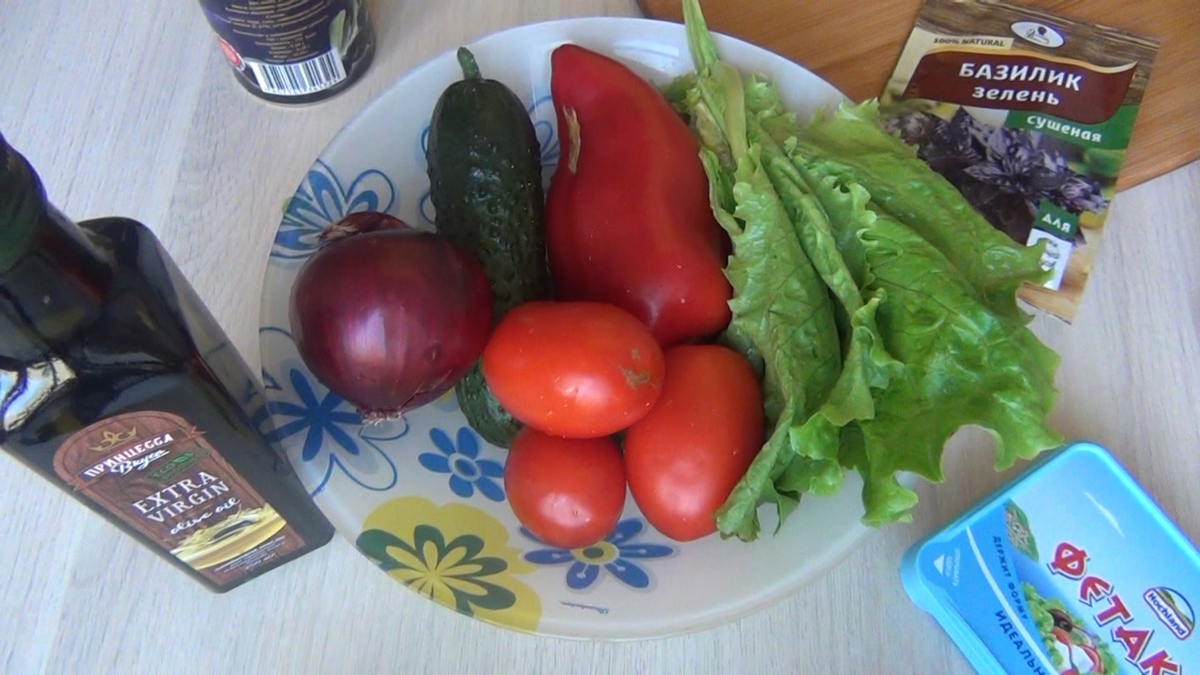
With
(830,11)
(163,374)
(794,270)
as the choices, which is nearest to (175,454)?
(163,374)

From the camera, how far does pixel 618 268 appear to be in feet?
2.04

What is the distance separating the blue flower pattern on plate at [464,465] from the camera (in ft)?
2.03

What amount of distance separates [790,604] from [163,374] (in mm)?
451

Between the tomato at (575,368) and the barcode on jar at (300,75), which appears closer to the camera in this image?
the tomato at (575,368)

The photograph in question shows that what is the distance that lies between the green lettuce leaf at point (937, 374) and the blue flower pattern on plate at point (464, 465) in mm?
246

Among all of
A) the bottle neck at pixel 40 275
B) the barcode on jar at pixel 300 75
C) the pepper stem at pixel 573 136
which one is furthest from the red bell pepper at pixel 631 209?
the bottle neck at pixel 40 275

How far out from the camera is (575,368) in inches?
21.4

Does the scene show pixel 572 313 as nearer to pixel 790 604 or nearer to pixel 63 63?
pixel 790 604

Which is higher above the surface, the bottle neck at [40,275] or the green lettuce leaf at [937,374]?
the bottle neck at [40,275]

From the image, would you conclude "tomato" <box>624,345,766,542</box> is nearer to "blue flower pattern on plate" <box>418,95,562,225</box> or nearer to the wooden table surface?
the wooden table surface

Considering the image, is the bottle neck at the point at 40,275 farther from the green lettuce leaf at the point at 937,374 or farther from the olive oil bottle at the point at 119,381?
the green lettuce leaf at the point at 937,374

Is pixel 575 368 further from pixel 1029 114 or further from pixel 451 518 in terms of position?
pixel 1029 114

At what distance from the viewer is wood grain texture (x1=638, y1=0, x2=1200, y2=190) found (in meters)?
0.80

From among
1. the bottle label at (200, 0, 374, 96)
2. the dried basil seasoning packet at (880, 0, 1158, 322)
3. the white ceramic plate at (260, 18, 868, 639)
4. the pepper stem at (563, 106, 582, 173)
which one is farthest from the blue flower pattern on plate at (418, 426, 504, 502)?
the dried basil seasoning packet at (880, 0, 1158, 322)
